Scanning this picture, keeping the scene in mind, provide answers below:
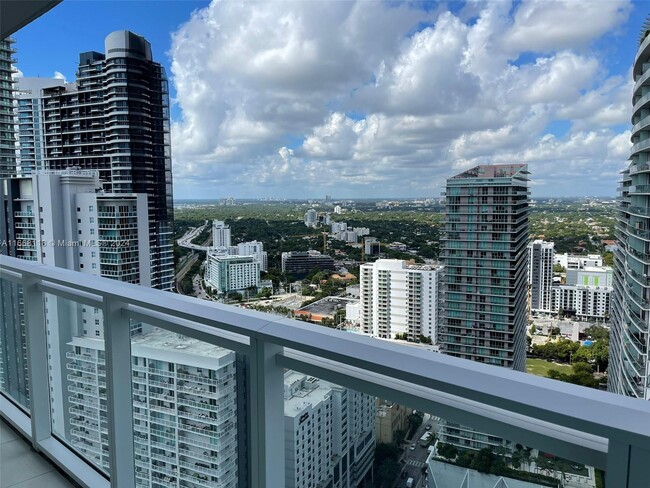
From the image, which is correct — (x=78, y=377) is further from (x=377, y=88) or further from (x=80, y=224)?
(x=377, y=88)

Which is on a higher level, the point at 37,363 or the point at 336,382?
the point at 336,382

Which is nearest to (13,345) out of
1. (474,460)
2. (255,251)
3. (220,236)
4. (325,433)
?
(325,433)

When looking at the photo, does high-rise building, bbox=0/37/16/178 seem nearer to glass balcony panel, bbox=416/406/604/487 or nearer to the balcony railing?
the balcony railing

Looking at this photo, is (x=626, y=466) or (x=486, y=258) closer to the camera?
(x=626, y=466)

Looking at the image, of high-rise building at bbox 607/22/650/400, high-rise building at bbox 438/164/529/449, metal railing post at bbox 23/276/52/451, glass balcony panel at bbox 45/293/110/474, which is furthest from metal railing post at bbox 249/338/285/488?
high-rise building at bbox 607/22/650/400

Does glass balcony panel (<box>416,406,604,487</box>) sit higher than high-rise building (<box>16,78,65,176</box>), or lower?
lower

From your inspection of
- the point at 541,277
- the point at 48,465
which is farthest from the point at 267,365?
the point at 541,277
